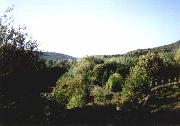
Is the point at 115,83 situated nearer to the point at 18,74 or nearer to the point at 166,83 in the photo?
the point at 166,83

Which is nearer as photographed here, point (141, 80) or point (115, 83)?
point (141, 80)

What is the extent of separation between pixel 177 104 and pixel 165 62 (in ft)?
30.6

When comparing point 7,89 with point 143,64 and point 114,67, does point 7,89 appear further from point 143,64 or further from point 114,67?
point 114,67

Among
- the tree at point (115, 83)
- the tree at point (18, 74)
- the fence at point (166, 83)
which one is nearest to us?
the tree at point (18, 74)

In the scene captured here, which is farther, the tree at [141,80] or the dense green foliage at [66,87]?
the tree at [141,80]

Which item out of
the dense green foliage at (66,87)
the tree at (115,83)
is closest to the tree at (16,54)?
the dense green foliage at (66,87)

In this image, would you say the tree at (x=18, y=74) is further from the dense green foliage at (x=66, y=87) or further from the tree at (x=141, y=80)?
the tree at (x=141, y=80)

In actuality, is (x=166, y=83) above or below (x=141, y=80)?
below

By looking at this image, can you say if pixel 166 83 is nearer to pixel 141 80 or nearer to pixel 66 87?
pixel 141 80

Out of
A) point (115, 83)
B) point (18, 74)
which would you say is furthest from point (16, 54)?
point (115, 83)

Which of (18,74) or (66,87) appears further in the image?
(66,87)

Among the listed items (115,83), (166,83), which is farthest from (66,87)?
(166,83)

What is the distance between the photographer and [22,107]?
16.0 metres

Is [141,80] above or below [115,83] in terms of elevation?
above
